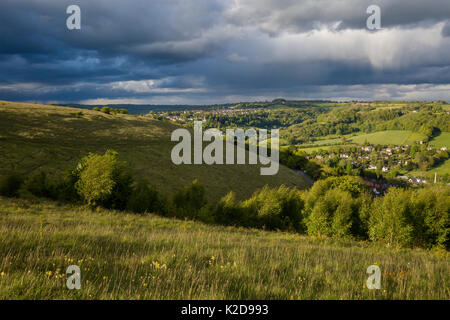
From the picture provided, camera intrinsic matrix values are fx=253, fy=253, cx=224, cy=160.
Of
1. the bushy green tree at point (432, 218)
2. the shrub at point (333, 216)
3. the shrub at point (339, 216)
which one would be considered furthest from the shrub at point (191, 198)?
the bushy green tree at point (432, 218)

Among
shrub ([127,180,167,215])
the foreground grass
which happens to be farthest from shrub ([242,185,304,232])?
the foreground grass

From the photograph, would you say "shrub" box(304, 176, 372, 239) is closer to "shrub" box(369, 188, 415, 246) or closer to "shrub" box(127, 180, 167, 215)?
"shrub" box(369, 188, 415, 246)

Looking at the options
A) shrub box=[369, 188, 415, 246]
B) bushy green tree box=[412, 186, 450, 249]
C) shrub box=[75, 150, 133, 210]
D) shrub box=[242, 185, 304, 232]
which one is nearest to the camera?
shrub box=[369, 188, 415, 246]

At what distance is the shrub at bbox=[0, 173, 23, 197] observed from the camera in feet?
111

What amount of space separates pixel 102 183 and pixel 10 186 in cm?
1334

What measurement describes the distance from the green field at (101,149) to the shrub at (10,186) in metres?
11.3

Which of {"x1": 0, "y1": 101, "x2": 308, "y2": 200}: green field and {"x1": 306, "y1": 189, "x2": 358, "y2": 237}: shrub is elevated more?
{"x1": 0, "y1": 101, "x2": 308, "y2": 200}: green field

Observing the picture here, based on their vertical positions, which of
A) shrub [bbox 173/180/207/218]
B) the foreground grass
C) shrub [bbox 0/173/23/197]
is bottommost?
shrub [bbox 173/180/207/218]

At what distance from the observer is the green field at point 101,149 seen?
52.7 metres

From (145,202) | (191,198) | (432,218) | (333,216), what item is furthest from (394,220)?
(145,202)

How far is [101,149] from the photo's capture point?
6644 centimetres

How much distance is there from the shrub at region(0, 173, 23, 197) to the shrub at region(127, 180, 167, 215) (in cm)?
1521

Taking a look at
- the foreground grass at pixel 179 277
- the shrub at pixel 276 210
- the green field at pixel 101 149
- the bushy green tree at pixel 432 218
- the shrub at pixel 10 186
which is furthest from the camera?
the green field at pixel 101 149

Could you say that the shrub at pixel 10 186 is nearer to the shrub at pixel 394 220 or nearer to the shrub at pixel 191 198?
the shrub at pixel 191 198
